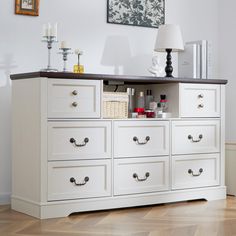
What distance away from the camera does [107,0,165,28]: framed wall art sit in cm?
436

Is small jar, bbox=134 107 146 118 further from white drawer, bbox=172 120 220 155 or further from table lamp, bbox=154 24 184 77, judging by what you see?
table lamp, bbox=154 24 184 77

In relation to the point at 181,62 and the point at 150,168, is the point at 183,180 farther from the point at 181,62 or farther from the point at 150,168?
the point at 181,62

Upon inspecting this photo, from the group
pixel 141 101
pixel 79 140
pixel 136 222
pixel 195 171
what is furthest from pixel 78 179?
pixel 195 171

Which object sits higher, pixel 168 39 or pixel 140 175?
pixel 168 39

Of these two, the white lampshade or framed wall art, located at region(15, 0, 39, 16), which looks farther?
the white lampshade

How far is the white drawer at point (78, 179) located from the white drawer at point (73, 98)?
303mm

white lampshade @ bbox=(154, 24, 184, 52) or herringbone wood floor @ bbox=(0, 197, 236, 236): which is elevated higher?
white lampshade @ bbox=(154, 24, 184, 52)

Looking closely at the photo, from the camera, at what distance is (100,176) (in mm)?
3658

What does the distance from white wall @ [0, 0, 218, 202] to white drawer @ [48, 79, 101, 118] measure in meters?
0.58

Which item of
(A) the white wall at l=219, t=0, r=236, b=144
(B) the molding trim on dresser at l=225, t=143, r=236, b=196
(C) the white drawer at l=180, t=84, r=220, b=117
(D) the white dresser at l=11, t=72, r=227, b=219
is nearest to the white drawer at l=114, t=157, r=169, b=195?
(D) the white dresser at l=11, t=72, r=227, b=219

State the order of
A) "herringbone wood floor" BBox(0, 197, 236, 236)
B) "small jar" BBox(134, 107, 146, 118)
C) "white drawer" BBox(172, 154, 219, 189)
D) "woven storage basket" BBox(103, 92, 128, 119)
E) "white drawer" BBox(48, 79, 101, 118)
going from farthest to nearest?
1. "white drawer" BBox(172, 154, 219, 189)
2. "small jar" BBox(134, 107, 146, 118)
3. "woven storage basket" BBox(103, 92, 128, 119)
4. "white drawer" BBox(48, 79, 101, 118)
5. "herringbone wood floor" BBox(0, 197, 236, 236)

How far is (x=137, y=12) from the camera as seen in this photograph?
449 cm

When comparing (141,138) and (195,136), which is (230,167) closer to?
(195,136)

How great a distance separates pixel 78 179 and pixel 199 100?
3.58 ft
